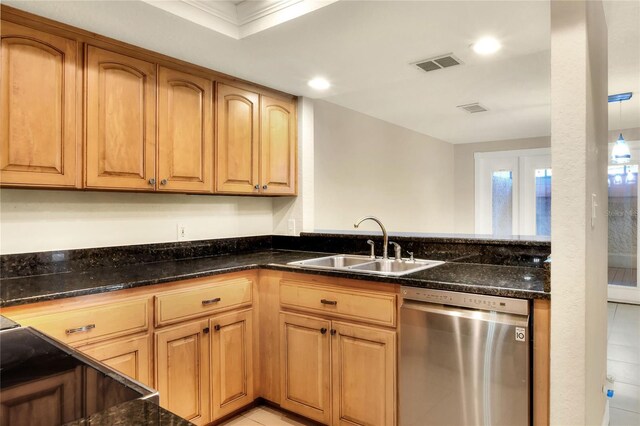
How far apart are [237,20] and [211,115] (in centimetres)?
70

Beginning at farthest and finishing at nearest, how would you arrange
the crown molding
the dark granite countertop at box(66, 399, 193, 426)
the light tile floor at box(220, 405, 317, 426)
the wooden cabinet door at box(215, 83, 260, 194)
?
the wooden cabinet door at box(215, 83, 260, 194) → the light tile floor at box(220, 405, 317, 426) → the crown molding → the dark granite countertop at box(66, 399, 193, 426)

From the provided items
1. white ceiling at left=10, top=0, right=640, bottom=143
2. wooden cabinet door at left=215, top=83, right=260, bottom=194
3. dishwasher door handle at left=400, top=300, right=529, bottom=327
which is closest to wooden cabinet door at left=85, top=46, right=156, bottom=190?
white ceiling at left=10, top=0, right=640, bottom=143

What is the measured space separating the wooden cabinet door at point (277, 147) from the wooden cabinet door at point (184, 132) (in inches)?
18.6

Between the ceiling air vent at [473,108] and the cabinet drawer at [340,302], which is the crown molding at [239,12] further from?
the ceiling air vent at [473,108]

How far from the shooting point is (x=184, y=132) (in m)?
2.55

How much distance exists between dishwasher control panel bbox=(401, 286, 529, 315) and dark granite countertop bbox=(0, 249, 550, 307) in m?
0.02

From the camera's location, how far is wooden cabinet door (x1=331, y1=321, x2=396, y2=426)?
2.01 metres

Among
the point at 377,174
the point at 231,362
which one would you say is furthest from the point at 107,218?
the point at 377,174

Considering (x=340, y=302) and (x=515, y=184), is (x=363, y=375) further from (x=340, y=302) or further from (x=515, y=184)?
(x=515, y=184)

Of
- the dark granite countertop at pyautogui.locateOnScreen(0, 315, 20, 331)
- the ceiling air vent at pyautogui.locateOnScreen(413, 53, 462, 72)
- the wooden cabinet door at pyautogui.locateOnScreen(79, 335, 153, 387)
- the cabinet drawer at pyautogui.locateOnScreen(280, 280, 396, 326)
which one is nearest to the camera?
the dark granite countertop at pyautogui.locateOnScreen(0, 315, 20, 331)

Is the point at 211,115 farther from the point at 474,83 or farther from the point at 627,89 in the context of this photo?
the point at 627,89

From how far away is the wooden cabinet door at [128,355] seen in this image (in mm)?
1822

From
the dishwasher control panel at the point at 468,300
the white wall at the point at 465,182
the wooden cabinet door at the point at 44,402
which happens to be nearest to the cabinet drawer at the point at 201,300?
the dishwasher control panel at the point at 468,300

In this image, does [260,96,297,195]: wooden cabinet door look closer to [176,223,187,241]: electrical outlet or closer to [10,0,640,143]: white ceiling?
[10,0,640,143]: white ceiling
